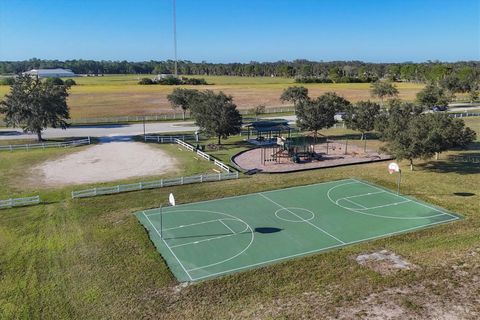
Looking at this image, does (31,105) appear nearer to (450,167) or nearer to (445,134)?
(445,134)

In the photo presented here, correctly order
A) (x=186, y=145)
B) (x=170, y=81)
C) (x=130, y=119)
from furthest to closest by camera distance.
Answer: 1. (x=170, y=81)
2. (x=130, y=119)
3. (x=186, y=145)

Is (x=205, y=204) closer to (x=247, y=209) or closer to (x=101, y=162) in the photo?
(x=247, y=209)

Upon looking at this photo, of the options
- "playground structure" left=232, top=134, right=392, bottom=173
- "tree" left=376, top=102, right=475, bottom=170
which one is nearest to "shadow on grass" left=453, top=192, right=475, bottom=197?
"tree" left=376, top=102, right=475, bottom=170

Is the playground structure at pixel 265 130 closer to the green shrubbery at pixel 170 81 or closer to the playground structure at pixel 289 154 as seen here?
the playground structure at pixel 289 154

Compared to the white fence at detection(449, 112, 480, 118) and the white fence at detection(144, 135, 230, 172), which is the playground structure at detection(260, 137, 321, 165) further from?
the white fence at detection(449, 112, 480, 118)

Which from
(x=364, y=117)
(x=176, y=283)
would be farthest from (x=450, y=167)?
(x=176, y=283)

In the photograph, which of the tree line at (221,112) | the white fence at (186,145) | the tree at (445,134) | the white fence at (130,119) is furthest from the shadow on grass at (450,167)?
the white fence at (130,119)

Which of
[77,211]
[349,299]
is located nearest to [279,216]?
[349,299]
